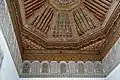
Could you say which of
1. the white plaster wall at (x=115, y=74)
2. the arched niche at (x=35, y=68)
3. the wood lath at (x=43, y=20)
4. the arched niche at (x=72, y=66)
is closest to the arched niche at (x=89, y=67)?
the arched niche at (x=72, y=66)

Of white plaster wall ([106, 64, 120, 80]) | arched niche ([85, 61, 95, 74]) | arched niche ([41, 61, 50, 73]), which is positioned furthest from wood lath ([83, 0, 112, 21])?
arched niche ([41, 61, 50, 73])

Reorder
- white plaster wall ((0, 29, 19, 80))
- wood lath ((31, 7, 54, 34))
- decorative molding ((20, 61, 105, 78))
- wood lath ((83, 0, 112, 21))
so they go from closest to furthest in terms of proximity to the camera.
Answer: white plaster wall ((0, 29, 19, 80)) → wood lath ((83, 0, 112, 21)) → wood lath ((31, 7, 54, 34)) → decorative molding ((20, 61, 105, 78))

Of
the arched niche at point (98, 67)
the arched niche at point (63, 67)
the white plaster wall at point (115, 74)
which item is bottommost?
the arched niche at point (98, 67)

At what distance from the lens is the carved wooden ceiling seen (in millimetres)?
2545

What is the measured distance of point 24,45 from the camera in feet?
9.93

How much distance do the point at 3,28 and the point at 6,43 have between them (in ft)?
0.69

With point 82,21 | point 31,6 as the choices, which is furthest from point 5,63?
point 82,21

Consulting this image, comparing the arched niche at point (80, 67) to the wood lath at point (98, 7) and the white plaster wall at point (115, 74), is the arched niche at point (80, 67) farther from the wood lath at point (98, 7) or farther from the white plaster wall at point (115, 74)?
the wood lath at point (98, 7)

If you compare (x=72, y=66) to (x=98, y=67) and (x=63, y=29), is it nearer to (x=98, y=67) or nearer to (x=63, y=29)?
(x=98, y=67)

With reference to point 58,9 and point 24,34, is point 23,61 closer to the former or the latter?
point 24,34

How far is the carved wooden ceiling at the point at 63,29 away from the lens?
2545mm

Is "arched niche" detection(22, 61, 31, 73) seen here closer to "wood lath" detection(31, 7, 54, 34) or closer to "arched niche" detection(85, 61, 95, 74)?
"wood lath" detection(31, 7, 54, 34)

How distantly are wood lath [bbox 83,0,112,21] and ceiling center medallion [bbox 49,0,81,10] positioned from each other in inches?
5.3

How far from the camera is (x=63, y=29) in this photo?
2846mm
